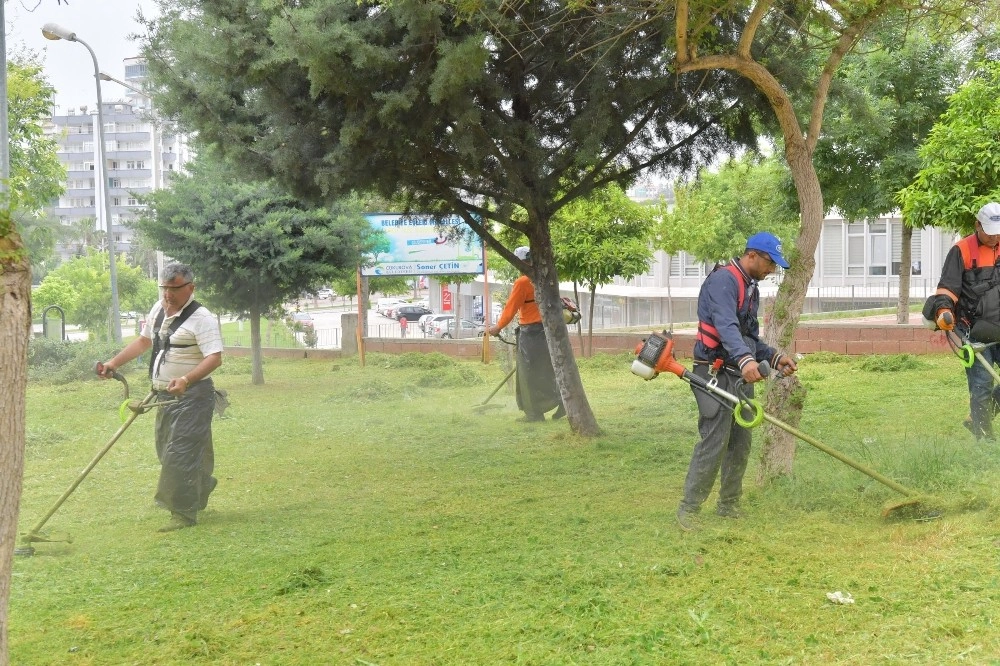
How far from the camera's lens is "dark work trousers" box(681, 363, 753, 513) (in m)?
6.17

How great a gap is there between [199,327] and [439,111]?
2.72 m

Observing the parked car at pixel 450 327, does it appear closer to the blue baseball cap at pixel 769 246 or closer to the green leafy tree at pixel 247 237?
the green leafy tree at pixel 247 237

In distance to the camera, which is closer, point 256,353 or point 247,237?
point 247,237

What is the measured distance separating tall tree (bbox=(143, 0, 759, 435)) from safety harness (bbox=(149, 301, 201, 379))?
77.2 inches

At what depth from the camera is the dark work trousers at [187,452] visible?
7.02 m

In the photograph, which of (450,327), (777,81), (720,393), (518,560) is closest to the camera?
(518,560)

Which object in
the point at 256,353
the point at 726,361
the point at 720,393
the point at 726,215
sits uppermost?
the point at 726,215

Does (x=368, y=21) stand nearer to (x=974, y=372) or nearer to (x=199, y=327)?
(x=199, y=327)

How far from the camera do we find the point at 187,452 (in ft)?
23.2

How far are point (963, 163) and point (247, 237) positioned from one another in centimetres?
1073

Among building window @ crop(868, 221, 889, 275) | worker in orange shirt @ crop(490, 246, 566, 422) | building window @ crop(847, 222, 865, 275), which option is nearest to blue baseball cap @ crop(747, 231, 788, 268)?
worker in orange shirt @ crop(490, 246, 566, 422)

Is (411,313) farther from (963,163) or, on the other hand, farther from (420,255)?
(963,163)

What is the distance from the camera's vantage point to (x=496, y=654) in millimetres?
4312

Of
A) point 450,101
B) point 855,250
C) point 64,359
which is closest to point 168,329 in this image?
point 450,101
